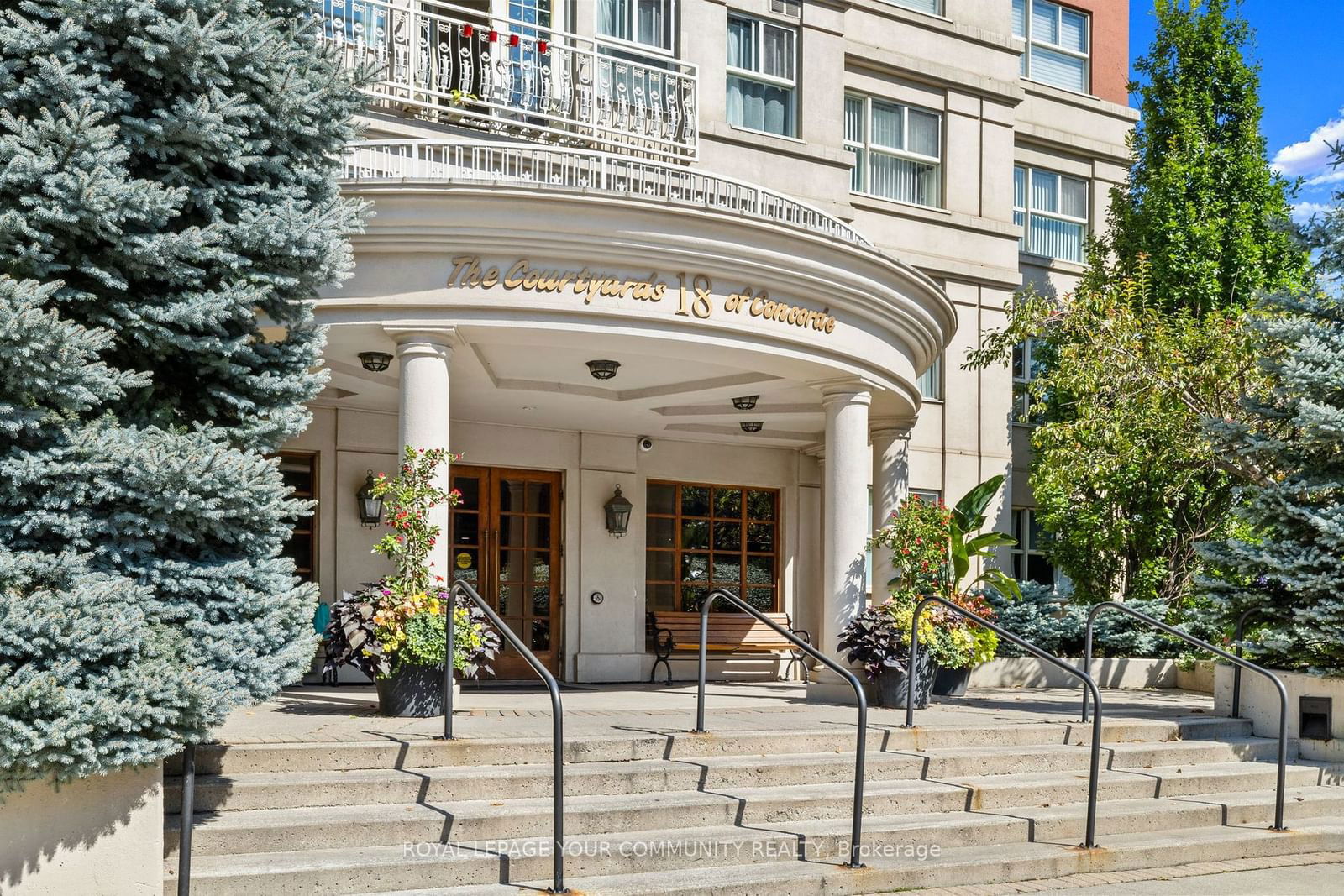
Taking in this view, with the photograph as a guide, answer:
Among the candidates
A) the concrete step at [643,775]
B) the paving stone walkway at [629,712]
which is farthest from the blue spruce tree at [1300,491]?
the concrete step at [643,775]

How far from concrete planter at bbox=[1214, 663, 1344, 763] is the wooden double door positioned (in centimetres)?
749

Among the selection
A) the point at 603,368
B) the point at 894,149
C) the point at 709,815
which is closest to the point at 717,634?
the point at 603,368

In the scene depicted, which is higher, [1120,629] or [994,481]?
[994,481]

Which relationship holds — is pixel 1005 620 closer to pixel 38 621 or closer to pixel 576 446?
pixel 576 446

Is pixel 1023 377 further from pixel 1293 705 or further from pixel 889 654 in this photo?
pixel 889 654

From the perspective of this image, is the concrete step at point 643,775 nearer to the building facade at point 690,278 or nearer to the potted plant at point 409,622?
the potted plant at point 409,622

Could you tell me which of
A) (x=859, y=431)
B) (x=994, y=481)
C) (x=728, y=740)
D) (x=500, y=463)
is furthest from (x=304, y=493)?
(x=994, y=481)

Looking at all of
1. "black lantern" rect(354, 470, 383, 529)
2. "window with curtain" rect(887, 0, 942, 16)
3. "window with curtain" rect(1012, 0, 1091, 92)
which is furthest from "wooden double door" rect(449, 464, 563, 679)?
"window with curtain" rect(1012, 0, 1091, 92)

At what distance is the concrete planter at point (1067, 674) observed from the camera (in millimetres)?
15578

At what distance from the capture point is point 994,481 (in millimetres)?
16094

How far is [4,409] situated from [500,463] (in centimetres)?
967

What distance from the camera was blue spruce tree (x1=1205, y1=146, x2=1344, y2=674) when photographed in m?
11.1

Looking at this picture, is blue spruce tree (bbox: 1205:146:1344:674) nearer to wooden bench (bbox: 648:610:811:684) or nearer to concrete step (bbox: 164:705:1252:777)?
concrete step (bbox: 164:705:1252:777)

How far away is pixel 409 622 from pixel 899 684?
15.0 ft
